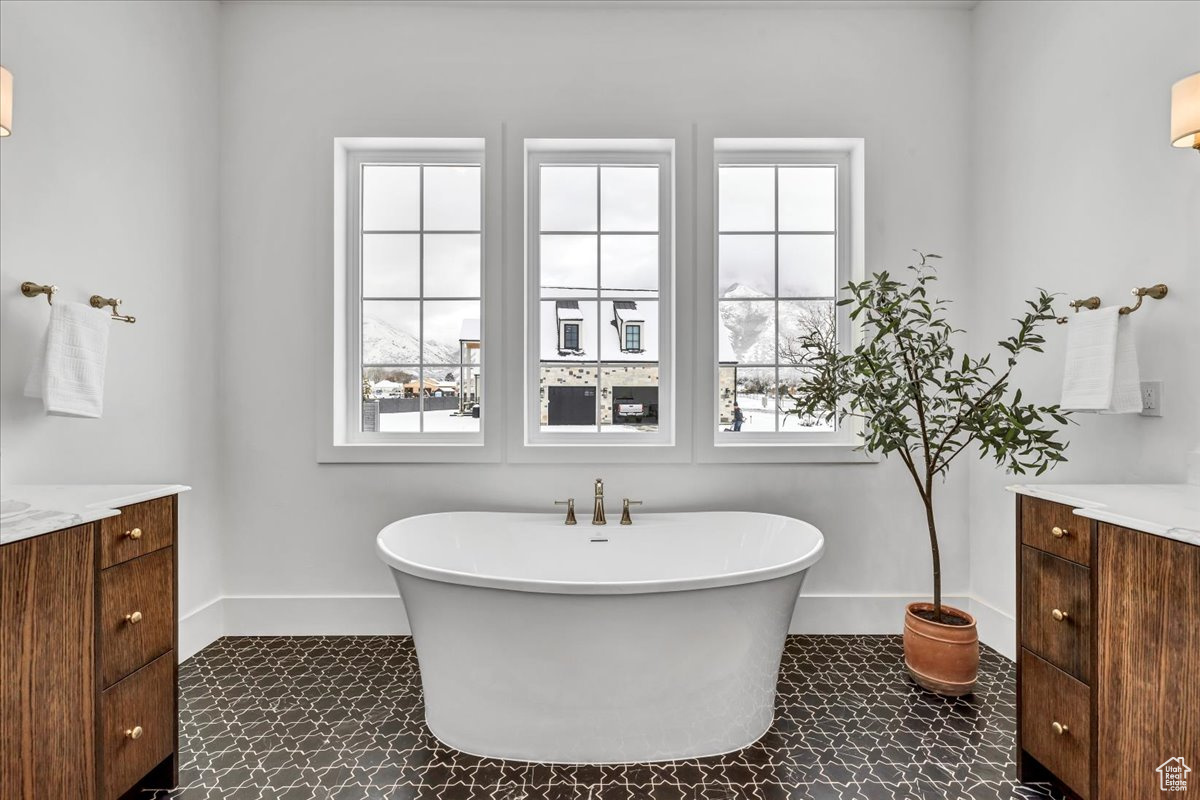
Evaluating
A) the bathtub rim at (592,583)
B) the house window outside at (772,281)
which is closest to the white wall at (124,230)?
the bathtub rim at (592,583)

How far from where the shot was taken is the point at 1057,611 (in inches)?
57.4

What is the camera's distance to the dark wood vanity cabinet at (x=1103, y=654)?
115 centimetres

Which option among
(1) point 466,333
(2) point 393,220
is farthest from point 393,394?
(2) point 393,220

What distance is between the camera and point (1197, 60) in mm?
1621

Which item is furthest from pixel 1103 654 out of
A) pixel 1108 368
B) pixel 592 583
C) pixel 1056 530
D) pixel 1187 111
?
pixel 1187 111

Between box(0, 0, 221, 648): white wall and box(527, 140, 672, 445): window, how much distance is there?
4.72 ft

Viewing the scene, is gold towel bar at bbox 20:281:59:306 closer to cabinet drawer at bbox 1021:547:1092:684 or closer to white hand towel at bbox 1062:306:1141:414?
cabinet drawer at bbox 1021:547:1092:684

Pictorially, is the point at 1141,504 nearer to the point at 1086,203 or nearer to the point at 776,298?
the point at 1086,203

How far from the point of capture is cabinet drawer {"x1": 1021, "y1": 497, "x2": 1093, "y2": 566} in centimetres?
A: 138

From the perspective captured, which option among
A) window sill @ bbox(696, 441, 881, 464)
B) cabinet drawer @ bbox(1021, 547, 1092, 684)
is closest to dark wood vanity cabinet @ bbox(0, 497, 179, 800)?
window sill @ bbox(696, 441, 881, 464)

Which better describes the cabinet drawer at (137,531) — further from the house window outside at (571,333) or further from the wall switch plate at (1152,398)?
the wall switch plate at (1152,398)

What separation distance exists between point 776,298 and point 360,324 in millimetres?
1959

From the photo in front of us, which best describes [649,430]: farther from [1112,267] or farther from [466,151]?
[1112,267]

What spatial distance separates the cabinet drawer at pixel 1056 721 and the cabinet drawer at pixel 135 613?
238 cm
